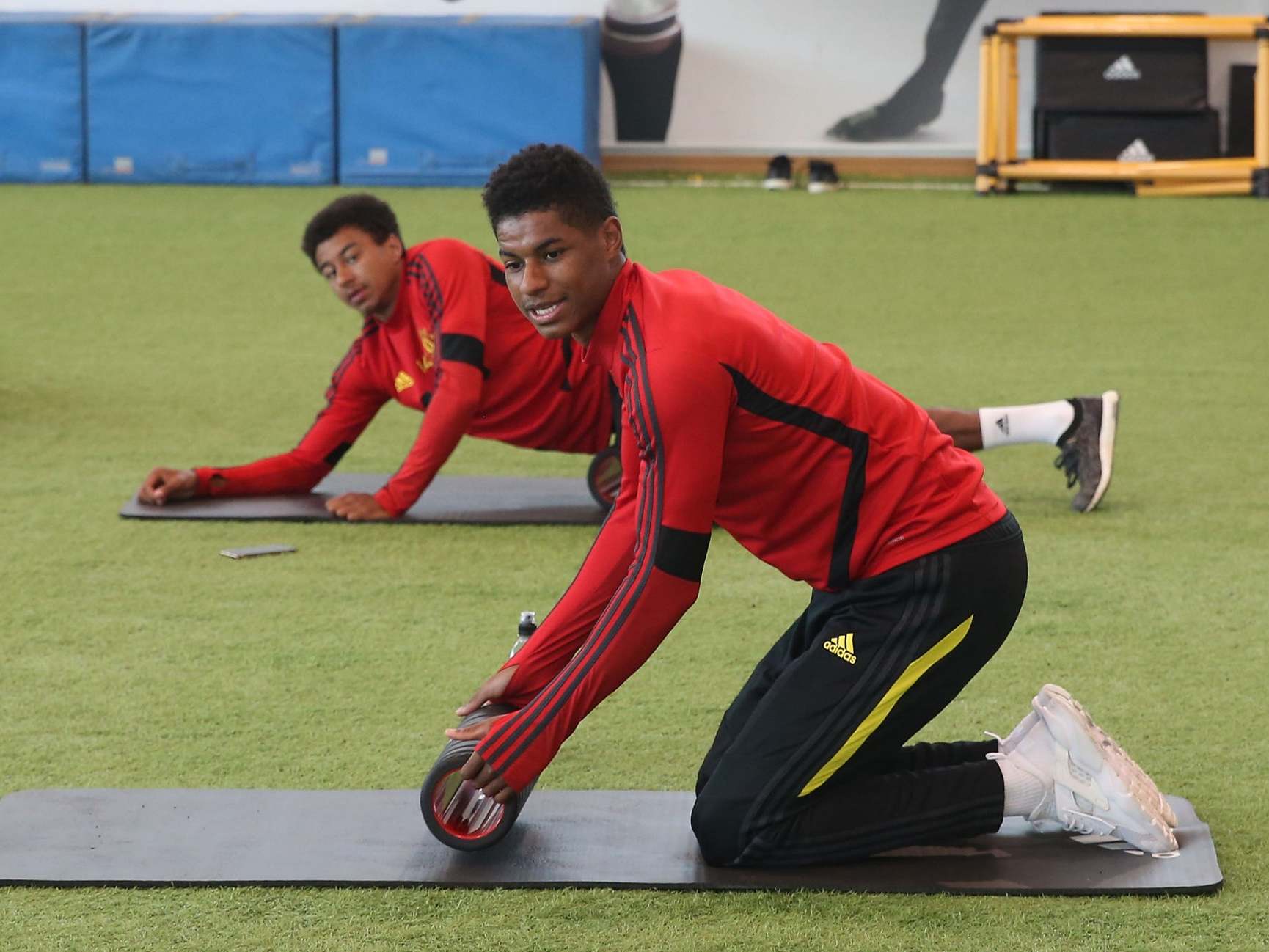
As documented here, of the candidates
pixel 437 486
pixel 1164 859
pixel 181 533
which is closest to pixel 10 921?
pixel 1164 859

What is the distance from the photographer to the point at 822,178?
37.3ft

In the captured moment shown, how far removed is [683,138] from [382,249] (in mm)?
8432

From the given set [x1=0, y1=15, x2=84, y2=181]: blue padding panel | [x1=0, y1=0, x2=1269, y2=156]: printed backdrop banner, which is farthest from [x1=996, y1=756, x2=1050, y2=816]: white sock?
[x1=0, y1=15, x2=84, y2=181]: blue padding panel

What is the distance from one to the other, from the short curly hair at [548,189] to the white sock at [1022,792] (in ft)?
3.22

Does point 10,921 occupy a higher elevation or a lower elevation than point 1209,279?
lower

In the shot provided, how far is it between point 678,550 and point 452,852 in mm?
608

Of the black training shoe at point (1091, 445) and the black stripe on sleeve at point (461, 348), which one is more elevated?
the black stripe on sleeve at point (461, 348)

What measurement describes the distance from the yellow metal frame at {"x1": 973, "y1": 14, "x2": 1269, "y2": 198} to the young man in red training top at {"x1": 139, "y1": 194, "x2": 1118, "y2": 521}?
675 cm

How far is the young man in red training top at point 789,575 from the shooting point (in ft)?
6.79

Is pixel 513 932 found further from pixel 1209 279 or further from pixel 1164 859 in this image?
pixel 1209 279

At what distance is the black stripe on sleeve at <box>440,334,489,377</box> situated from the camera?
4.11 metres

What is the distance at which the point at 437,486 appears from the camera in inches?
186

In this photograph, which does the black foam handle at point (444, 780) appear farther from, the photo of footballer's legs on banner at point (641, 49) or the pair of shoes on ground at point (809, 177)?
the photo of footballer's legs on banner at point (641, 49)

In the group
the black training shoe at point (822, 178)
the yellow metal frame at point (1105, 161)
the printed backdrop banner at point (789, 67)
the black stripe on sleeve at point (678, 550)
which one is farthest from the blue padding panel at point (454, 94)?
the black stripe on sleeve at point (678, 550)
